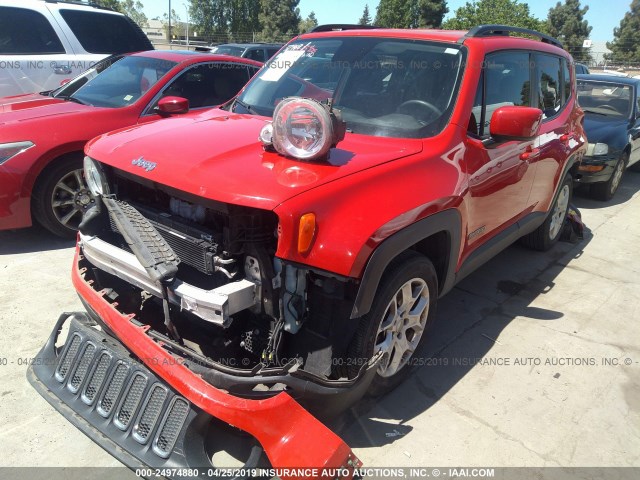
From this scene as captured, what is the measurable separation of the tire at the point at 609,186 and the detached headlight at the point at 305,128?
6.17 meters

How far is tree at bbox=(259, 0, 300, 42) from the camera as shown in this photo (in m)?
61.6

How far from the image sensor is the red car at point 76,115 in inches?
168

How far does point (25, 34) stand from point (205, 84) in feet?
9.43

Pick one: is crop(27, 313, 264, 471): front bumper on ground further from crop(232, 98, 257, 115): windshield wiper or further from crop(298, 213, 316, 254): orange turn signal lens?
crop(232, 98, 257, 115): windshield wiper

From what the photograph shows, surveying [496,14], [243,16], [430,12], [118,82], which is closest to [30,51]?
[118,82]

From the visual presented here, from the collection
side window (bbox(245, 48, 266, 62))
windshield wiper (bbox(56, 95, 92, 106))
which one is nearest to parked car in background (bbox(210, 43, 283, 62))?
side window (bbox(245, 48, 266, 62))

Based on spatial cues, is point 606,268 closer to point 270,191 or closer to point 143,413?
point 270,191

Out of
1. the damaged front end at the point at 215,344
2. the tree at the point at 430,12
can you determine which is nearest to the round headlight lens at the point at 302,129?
the damaged front end at the point at 215,344

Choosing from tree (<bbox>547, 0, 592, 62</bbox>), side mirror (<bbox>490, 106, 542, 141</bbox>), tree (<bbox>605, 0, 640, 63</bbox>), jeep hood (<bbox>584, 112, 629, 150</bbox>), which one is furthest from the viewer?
tree (<bbox>547, 0, 592, 62</bbox>)

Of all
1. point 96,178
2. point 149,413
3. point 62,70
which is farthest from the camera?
point 62,70

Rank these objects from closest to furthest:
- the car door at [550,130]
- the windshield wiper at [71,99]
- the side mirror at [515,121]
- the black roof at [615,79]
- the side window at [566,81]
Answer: the side mirror at [515,121] → the car door at [550,130] → the side window at [566,81] → the windshield wiper at [71,99] → the black roof at [615,79]

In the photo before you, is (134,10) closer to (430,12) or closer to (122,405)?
(430,12)

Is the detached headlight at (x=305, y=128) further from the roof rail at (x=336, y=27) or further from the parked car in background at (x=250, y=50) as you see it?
the parked car in background at (x=250, y=50)

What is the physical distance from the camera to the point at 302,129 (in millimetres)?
2381
